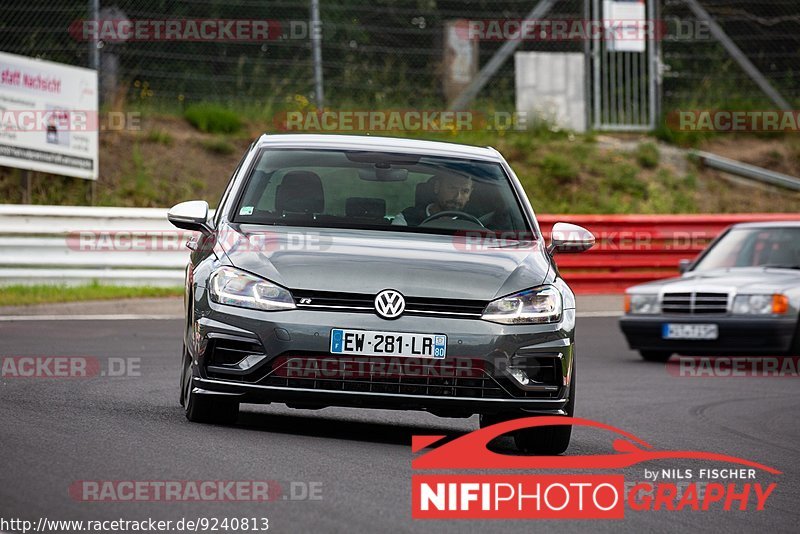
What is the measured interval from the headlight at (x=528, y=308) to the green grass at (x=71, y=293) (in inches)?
412

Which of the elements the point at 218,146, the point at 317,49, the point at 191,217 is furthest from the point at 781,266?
the point at 218,146

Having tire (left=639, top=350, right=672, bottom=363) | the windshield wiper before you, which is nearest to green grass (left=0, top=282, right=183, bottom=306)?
tire (left=639, top=350, right=672, bottom=363)

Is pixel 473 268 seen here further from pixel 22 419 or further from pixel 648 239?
pixel 648 239

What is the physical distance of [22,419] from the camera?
8.40m

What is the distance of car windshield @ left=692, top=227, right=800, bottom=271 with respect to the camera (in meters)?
16.0

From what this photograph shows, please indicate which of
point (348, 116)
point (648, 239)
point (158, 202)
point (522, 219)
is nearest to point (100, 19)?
point (158, 202)

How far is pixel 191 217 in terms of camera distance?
865 centimetres

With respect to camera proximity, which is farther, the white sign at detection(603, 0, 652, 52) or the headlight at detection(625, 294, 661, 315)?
the white sign at detection(603, 0, 652, 52)

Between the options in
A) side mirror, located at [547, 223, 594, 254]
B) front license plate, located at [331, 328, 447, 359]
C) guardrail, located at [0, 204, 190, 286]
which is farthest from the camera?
guardrail, located at [0, 204, 190, 286]

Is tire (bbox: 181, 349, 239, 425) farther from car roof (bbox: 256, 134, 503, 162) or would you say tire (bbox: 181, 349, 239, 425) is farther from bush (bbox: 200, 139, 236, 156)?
bush (bbox: 200, 139, 236, 156)

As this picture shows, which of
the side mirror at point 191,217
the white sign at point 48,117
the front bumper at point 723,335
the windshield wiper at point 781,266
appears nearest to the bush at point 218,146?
the white sign at point 48,117

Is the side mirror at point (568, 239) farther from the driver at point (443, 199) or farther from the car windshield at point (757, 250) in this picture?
the car windshield at point (757, 250)

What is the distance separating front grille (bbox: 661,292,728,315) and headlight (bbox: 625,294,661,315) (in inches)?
3.2

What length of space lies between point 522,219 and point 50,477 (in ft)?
11.4
